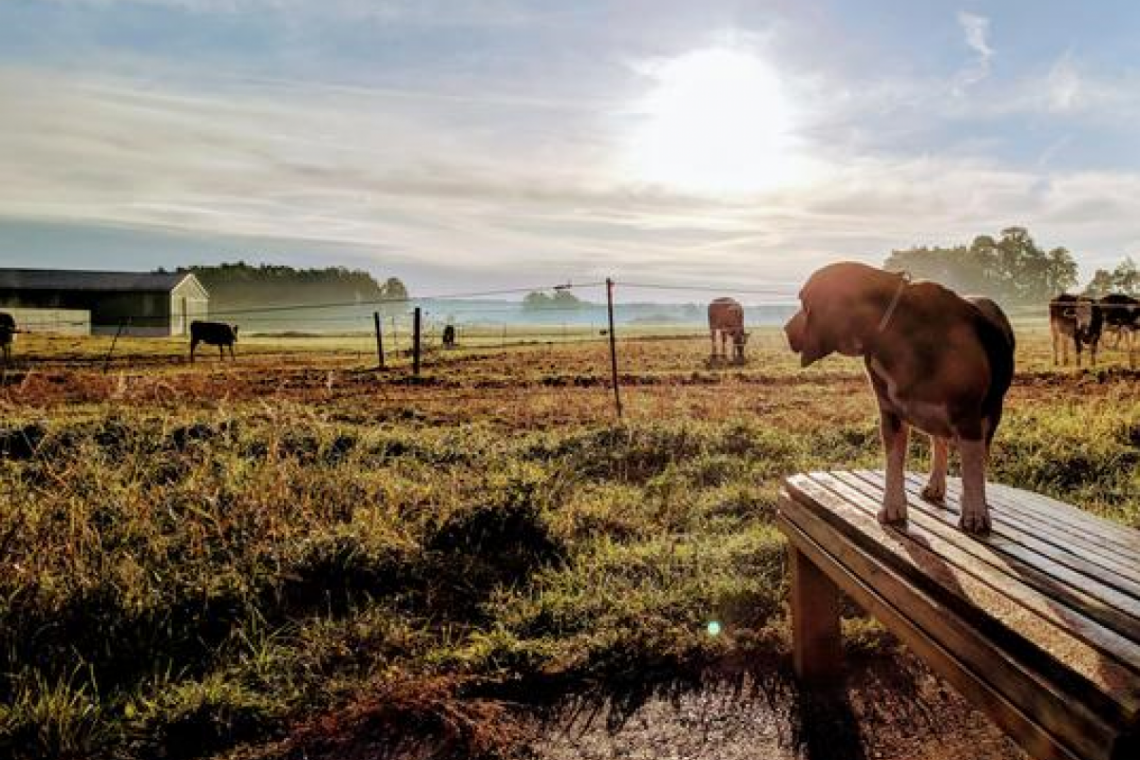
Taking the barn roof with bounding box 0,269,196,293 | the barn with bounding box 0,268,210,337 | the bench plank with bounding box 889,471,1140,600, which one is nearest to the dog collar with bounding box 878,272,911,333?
the bench plank with bounding box 889,471,1140,600

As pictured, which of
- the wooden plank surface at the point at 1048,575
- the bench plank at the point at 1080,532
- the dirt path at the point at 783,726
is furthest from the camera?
the dirt path at the point at 783,726

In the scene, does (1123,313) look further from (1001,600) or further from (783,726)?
(1001,600)

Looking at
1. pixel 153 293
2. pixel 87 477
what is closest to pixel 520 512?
pixel 87 477

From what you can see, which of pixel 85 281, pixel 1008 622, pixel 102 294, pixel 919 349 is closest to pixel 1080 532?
pixel 919 349

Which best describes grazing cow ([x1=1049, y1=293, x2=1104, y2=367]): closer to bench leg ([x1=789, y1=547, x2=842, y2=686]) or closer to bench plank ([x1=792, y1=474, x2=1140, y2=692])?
bench leg ([x1=789, y1=547, x2=842, y2=686])

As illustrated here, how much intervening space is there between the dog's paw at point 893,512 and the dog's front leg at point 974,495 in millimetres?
240

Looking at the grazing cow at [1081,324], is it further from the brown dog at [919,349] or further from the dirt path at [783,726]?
the brown dog at [919,349]

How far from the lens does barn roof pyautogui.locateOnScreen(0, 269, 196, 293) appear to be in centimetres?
5947

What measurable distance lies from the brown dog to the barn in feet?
208

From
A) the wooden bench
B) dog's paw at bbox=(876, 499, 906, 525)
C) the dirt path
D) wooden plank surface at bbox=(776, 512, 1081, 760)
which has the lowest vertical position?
the dirt path

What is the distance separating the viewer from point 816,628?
157 inches

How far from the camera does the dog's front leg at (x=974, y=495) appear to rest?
9.77 feet

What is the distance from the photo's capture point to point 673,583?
5113 mm

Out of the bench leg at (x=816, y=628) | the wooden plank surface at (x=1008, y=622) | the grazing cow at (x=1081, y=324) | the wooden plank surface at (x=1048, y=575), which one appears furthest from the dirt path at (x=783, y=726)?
the grazing cow at (x=1081, y=324)
